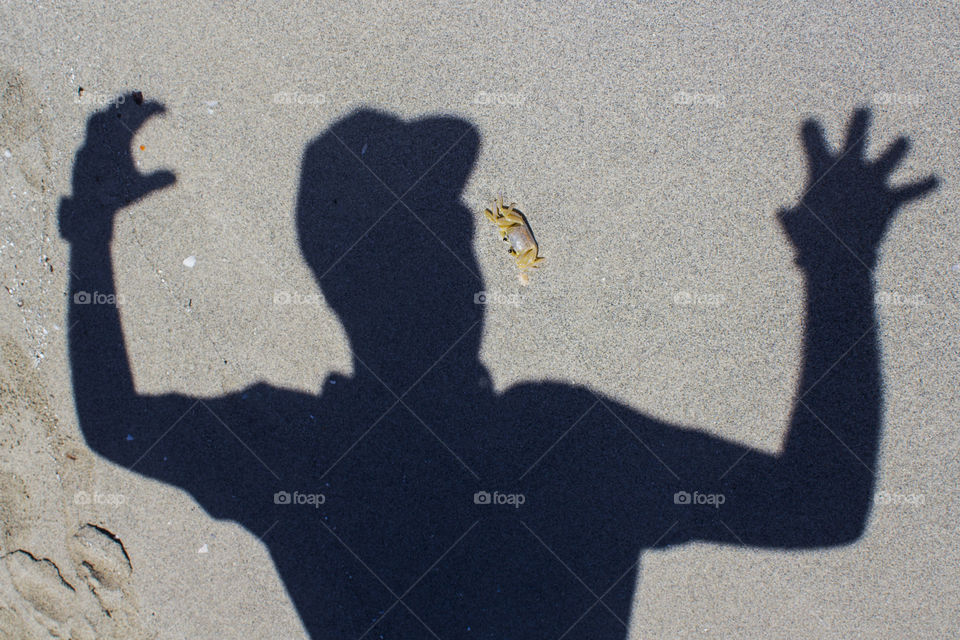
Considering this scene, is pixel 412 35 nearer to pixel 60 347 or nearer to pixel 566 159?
pixel 566 159

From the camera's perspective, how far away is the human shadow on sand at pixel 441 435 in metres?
4.25

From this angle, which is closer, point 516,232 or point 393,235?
point 516,232

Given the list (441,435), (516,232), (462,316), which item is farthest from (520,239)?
(441,435)

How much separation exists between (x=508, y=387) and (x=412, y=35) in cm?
271

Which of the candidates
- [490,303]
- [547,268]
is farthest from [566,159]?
[490,303]

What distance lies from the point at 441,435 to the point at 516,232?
1576 mm

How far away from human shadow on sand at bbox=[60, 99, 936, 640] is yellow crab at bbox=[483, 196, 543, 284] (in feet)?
0.71

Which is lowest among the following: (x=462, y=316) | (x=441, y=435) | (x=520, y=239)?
(x=441, y=435)

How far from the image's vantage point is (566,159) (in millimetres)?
4320

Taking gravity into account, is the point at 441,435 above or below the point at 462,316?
below

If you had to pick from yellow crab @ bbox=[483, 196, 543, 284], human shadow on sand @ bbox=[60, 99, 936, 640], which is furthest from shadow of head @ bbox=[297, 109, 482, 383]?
yellow crab @ bbox=[483, 196, 543, 284]

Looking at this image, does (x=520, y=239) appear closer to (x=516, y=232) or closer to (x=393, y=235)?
(x=516, y=232)

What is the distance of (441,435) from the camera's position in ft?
14.1

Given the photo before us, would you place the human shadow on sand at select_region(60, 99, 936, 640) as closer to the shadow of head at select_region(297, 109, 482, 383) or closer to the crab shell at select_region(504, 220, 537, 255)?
the shadow of head at select_region(297, 109, 482, 383)
